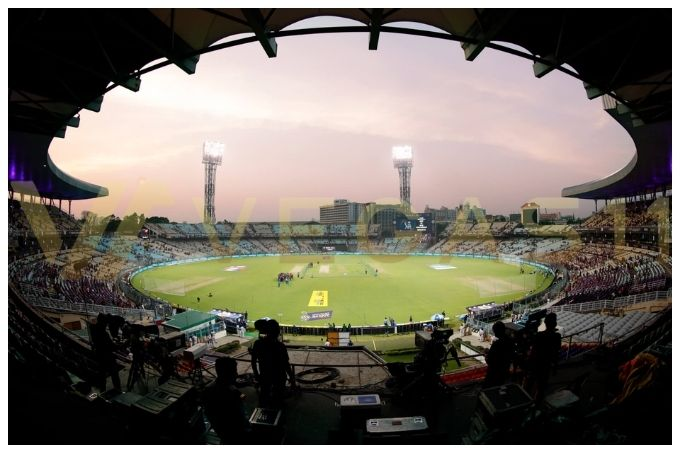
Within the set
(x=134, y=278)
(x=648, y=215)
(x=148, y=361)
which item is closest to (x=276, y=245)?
(x=134, y=278)

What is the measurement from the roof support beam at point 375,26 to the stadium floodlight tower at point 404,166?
233 ft

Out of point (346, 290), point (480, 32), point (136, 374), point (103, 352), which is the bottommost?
point (346, 290)

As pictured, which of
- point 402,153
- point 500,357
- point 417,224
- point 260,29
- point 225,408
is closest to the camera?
point 225,408

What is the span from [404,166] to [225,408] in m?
75.2

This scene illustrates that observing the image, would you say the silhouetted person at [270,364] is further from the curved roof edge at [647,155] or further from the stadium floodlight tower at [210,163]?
the stadium floodlight tower at [210,163]

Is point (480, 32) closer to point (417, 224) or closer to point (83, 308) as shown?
point (83, 308)

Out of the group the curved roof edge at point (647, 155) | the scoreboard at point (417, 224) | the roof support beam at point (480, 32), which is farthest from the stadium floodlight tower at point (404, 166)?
the roof support beam at point (480, 32)

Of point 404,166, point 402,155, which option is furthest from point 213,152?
point 404,166

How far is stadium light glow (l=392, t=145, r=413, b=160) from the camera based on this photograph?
74.0 m

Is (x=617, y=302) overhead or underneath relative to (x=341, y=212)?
underneath

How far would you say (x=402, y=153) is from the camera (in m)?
74.4

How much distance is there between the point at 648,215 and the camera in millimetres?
34906

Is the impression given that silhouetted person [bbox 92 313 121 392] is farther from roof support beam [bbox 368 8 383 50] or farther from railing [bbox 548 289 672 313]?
railing [bbox 548 289 672 313]
